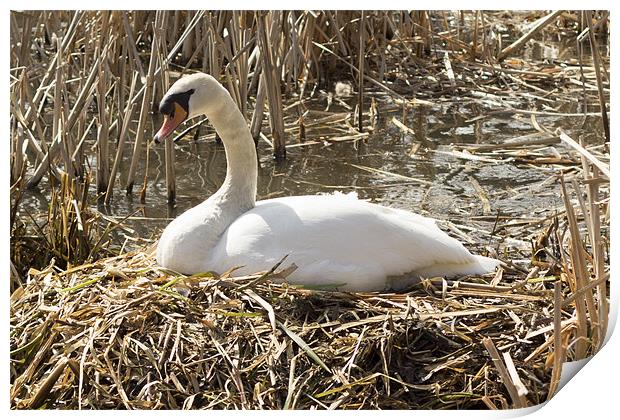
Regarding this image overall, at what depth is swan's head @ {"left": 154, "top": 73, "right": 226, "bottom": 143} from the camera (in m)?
3.59

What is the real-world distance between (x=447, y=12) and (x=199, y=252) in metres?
4.29

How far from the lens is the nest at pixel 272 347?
304 cm

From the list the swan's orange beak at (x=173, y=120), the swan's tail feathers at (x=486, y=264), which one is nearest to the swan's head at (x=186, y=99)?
the swan's orange beak at (x=173, y=120)

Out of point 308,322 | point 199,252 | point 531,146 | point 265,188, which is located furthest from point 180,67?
point 308,322

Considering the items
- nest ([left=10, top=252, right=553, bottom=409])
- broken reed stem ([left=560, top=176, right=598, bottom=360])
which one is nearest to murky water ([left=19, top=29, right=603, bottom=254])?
nest ([left=10, top=252, right=553, bottom=409])

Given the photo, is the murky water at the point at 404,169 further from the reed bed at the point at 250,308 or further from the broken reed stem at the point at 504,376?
the broken reed stem at the point at 504,376

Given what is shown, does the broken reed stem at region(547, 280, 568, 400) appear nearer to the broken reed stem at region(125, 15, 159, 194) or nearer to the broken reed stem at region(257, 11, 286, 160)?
the broken reed stem at region(125, 15, 159, 194)

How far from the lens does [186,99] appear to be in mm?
3646

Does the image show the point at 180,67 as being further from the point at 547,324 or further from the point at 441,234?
the point at 547,324

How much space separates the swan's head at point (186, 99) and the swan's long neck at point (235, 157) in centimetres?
5

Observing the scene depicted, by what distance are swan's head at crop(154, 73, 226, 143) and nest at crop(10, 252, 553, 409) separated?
532 millimetres

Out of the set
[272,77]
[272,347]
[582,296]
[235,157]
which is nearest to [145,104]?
[272,77]

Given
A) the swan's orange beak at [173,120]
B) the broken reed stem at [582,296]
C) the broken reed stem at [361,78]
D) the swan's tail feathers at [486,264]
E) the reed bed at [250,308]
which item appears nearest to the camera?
the broken reed stem at [582,296]

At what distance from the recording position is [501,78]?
6.69 m
